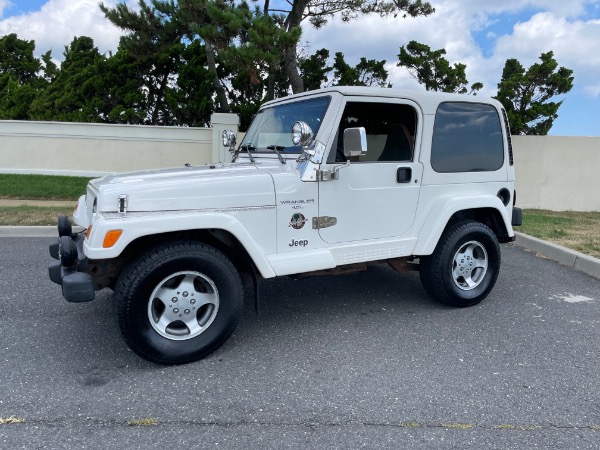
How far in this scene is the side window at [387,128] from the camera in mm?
4117

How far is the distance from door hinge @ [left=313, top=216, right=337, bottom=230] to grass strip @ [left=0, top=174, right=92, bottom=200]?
8.67 meters

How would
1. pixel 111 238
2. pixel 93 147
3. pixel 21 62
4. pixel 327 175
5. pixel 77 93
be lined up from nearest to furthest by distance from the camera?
pixel 111 238 → pixel 327 175 → pixel 93 147 → pixel 77 93 → pixel 21 62

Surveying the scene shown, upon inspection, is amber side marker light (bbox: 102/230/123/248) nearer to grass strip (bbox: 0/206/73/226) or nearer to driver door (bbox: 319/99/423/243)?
driver door (bbox: 319/99/423/243)

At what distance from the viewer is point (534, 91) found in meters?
15.7

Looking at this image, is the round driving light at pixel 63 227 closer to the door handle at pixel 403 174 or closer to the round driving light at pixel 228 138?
the round driving light at pixel 228 138

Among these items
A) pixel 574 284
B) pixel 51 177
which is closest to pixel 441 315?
pixel 574 284

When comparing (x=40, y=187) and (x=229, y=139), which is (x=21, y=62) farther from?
(x=229, y=139)

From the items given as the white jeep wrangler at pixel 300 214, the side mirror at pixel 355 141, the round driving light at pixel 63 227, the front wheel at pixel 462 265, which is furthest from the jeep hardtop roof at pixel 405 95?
the round driving light at pixel 63 227

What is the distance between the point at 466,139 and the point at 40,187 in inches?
409

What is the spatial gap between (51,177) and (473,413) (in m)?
13.3

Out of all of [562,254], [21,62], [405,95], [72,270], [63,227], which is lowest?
[562,254]

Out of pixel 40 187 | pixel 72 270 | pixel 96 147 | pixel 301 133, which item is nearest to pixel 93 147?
pixel 96 147

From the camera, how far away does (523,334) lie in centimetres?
401

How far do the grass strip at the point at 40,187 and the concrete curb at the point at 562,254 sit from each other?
9.12m
